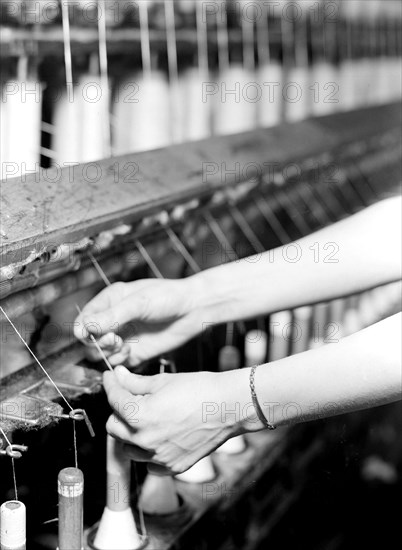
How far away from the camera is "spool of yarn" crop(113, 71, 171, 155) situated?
2.66 meters

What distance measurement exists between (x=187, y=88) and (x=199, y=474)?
1862 mm

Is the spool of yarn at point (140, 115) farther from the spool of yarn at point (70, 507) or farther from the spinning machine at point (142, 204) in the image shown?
the spool of yarn at point (70, 507)

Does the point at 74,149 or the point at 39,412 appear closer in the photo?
the point at 39,412

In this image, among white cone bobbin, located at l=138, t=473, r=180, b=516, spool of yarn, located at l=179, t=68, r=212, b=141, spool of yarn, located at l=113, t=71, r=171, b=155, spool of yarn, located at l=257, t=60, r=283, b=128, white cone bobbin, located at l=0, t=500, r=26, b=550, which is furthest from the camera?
spool of yarn, located at l=257, t=60, r=283, b=128

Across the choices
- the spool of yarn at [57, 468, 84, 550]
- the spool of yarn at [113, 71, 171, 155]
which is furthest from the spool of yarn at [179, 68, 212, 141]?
the spool of yarn at [57, 468, 84, 550]

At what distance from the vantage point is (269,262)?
1.65 meters

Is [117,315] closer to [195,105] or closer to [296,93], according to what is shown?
[195,105]

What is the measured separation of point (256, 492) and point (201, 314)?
42 centimetres

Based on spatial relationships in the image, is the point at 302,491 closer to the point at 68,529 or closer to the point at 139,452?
the point at 139,452

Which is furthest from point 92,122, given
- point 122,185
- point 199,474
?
point 199,474

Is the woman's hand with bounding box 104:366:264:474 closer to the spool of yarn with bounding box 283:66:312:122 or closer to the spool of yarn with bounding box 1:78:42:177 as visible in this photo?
the spool of yarn with bounding box 1:78:42:177

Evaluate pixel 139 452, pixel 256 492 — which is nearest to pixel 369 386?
pixel 139 452

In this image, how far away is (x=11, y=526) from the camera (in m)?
1.01

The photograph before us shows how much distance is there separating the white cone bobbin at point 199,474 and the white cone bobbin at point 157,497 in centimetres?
12
